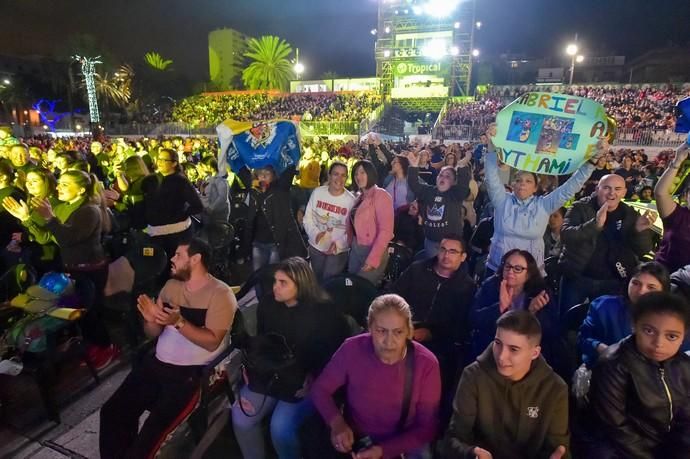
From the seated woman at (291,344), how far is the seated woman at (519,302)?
956mm

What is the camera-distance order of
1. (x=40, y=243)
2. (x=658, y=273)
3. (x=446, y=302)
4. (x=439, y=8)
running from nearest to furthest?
(x=658, y=273) → (x=446, y=302) → (x=40, y=243) → (x=439, y=8)

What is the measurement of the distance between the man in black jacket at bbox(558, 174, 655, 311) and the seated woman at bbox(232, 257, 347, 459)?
211 centimetres

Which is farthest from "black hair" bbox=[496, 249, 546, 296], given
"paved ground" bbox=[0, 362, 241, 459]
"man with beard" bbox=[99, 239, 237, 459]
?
"paved ground" bbox=[0, 362, 241, 459]

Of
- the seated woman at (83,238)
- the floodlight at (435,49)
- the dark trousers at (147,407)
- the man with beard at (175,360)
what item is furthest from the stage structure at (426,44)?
the dark trousers at (147,407)

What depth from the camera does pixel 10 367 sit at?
305 cm

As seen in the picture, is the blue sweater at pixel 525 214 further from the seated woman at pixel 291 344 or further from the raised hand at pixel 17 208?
the raised hand at pixel 17 208

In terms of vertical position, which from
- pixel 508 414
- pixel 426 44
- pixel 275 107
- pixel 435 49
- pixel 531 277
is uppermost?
pixel 426 44

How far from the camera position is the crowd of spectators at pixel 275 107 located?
3550cm

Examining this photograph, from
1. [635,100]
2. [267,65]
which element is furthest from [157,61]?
[635,100]

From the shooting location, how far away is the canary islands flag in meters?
5.98

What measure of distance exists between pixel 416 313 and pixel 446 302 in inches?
10.7

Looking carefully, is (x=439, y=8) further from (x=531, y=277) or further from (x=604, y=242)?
(x=531, y=277)

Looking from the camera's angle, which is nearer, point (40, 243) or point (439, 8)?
point (40, 243)

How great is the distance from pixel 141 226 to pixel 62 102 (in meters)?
59.6
